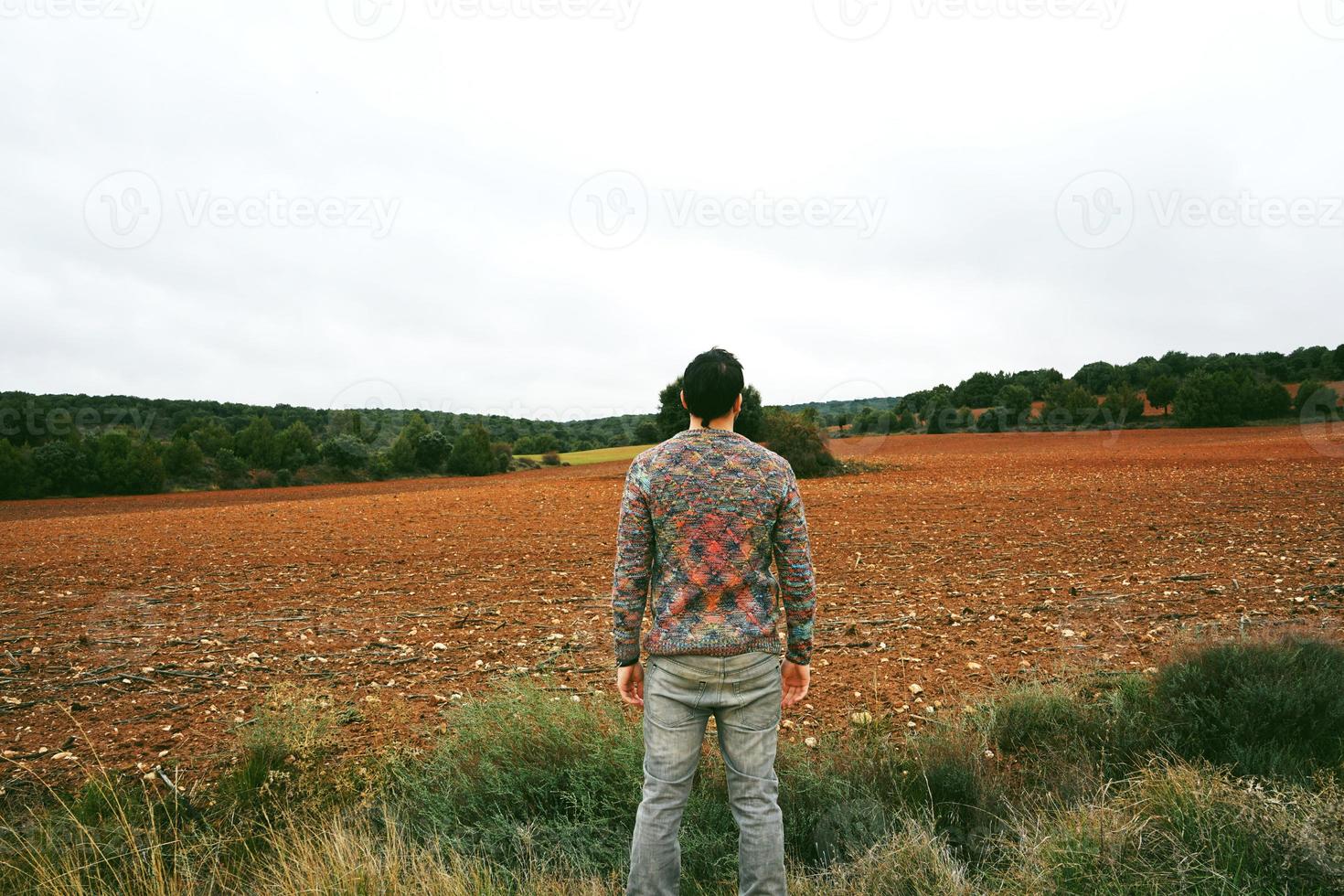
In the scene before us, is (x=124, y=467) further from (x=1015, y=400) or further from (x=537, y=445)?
(x=1015, y=400)

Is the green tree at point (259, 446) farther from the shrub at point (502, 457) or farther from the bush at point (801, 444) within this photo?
the bush at point (801, 444)

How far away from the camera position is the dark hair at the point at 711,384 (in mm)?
2541

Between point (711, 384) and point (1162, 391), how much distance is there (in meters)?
71.3

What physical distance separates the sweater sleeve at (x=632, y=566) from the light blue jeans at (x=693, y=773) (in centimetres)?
15

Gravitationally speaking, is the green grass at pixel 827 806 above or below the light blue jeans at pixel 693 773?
below

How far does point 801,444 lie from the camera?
28.6 m

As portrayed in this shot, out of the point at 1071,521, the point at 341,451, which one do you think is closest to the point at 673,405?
the point at 1071,521

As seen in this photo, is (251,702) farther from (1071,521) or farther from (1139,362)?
(1139,362)

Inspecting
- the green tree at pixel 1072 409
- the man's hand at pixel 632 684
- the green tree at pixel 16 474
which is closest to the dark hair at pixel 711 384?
the man's hand at pixel 632 684

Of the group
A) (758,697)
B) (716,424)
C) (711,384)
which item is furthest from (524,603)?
(711,384)

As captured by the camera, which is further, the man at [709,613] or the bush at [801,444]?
the bush at [801,444]

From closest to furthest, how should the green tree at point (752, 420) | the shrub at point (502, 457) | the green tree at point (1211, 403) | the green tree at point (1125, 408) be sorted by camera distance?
the green tree at point (752, 420) → the shrub at point (502, 457) → the green tree at point (1211, 403) → the green tree at point (1125, 408)

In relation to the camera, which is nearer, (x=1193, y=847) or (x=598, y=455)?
(x=1193, y=847)

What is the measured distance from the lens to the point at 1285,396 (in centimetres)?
5044
